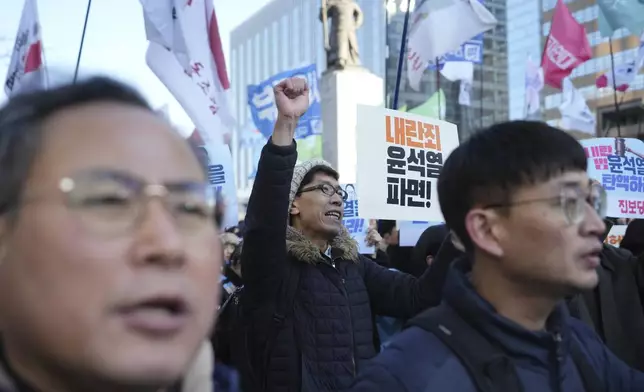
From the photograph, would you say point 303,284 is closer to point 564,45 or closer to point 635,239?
point 635,239

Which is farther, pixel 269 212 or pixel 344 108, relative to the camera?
pixel 344 108

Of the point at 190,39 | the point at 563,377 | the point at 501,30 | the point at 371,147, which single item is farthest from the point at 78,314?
the point at 501,30

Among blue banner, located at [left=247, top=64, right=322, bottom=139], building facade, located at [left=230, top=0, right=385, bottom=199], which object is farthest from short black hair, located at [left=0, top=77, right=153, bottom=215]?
building facade, located at [left=230, top=0, right=385, bottom=199]

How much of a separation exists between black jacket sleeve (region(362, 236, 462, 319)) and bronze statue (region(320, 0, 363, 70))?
1161cm

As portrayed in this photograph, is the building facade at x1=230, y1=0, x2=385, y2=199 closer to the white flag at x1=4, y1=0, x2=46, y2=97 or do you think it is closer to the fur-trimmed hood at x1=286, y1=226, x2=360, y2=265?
the white flag at x1=4, y1=0, x2=46, y2=97

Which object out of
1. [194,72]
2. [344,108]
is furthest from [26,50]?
[344,108]

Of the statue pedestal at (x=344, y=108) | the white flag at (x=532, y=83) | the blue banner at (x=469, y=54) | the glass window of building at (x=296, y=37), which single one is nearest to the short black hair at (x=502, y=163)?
the blue banner at (x=469, y=54)

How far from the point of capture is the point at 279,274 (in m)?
2.36

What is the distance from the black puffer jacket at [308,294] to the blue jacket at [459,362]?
87 cm

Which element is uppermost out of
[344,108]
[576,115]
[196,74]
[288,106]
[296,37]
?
[296,37]

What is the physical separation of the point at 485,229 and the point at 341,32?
1295 cm

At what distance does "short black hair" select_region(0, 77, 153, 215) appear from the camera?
81 centimetres

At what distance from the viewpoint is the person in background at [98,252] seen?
0.75 meters

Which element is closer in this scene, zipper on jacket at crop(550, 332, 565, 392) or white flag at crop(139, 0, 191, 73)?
zipper on jacket at crop(550, 332, 565, 392)
